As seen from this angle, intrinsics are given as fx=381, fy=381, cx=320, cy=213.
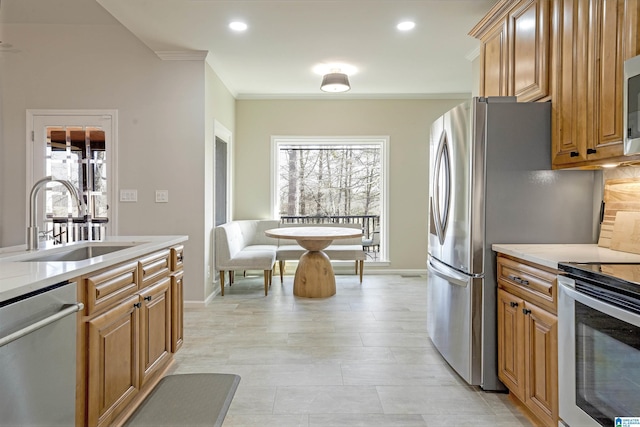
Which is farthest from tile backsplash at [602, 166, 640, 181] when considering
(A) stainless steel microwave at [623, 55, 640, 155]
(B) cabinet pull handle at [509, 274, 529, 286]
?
(B) cabinet pull handle at [509, 274, 529, 286]

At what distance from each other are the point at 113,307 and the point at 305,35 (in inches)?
115

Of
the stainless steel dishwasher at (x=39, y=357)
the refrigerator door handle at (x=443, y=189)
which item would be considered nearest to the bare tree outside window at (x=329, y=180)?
the refrigerator door handle at (x=443, y=189)

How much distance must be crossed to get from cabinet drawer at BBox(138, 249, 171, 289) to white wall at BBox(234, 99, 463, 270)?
3.39 meters

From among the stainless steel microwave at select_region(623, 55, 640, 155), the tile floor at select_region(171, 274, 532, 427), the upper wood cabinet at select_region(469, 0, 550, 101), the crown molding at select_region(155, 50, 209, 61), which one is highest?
the crown molding at select_region(155, 50, 209, 61)

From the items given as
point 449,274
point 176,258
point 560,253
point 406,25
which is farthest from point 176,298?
point 406,25

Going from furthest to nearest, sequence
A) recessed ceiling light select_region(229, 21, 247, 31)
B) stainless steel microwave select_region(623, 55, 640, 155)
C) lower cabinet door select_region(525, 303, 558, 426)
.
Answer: recessed ceiling light select_region(229, 21, 247, 31) → lower cabinet door select_region(525, 303, 558, 426) → stainless steel microwave select_region(623, 55, 640, 155)

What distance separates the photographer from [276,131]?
577cm

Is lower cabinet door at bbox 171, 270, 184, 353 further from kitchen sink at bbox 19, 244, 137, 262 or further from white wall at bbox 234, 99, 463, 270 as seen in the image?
white wall at bbox 234, 99, 463, 270

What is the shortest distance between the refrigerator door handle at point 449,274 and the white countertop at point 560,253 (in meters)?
0.27

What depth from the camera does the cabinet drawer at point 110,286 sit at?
1558 millimetres

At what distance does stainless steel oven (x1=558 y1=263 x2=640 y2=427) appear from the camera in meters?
1.30

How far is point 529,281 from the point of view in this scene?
1.92 meters

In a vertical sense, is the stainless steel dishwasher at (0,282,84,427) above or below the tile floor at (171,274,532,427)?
above

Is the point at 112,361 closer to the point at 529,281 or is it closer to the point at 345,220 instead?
the point at 529,281
